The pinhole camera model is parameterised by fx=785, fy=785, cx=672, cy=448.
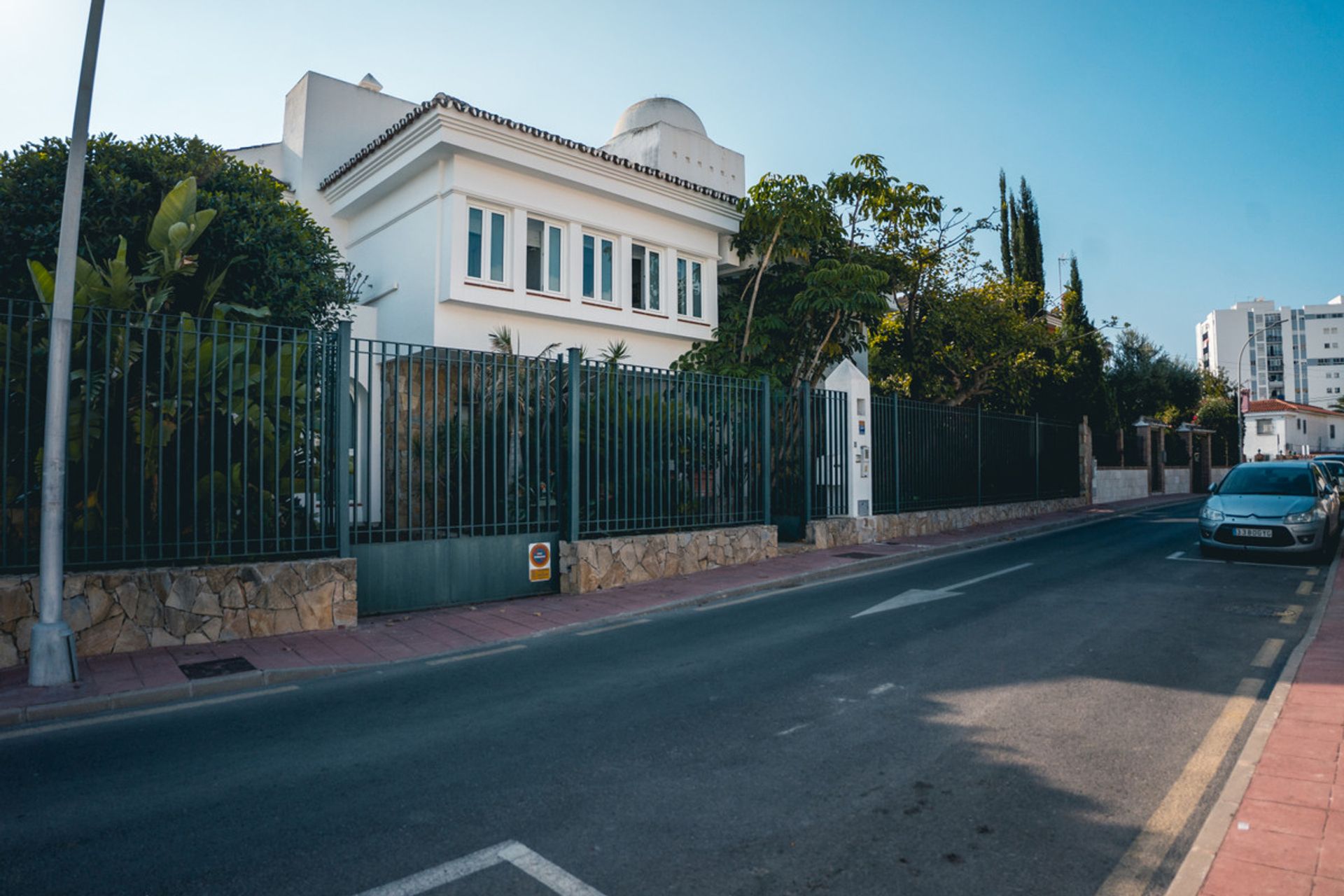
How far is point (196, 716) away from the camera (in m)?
5.61

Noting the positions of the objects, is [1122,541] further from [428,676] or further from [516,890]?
[516,890]

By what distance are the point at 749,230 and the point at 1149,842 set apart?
16.7 m

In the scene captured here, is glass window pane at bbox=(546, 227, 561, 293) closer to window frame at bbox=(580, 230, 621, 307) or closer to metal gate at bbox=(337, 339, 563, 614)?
window frame at bbox=(580, 230, 621, 307)

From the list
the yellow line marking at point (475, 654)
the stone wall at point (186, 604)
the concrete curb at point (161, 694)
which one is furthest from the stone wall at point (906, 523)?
the concrete curb at point (161, 694)

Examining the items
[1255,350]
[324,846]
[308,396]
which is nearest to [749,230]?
[308,396]

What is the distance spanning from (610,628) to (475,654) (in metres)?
1.66

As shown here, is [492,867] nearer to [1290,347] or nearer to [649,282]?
[649,282]

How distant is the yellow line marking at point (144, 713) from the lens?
5305 mm

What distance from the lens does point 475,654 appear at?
7375 mm

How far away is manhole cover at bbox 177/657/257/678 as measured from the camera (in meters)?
6.48

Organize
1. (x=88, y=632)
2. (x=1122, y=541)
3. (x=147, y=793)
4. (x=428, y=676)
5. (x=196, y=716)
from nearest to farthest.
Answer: (x=147, y=793) < (x=196, y=716) < (x=428, y=676) < (x=88, y=632) < (x=1122, y=541)

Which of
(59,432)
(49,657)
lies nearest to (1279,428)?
(59,432)

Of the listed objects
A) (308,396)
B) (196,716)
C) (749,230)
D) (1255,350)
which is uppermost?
(1255,350)

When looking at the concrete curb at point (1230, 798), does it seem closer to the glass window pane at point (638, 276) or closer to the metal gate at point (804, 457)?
the metal gate at point (804, 457)
